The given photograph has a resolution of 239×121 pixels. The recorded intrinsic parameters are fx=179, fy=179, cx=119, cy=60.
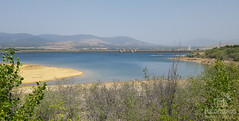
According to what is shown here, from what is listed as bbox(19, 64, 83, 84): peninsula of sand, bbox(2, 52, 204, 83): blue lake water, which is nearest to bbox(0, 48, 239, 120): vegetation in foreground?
bbox(2, 52, 204, 83): blue lake water

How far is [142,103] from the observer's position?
32.6 ft

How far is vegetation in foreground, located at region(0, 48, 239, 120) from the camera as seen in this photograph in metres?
5.70

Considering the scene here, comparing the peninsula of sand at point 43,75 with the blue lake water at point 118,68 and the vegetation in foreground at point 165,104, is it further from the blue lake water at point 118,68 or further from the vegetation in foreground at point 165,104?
the vegetation in foreground at point 165,104

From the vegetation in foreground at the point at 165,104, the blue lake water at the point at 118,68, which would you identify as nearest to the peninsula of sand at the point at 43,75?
the blue lake water at the point at 118,68

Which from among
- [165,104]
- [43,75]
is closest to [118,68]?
[43,75]

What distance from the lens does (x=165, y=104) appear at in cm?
812

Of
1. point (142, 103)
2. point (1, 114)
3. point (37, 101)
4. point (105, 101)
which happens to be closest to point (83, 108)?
point (105, 101)

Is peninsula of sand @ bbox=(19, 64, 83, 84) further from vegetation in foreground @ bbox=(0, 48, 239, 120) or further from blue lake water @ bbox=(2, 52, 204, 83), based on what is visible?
vegetation in foreground @ bbox=(0, 48, 239, 120)

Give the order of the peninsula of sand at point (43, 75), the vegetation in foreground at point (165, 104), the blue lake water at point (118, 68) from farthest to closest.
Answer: the blue lake water at point (118, 68), the peninsula of sand at point (43, 75), the vegetation in foreground at point (165, 104)

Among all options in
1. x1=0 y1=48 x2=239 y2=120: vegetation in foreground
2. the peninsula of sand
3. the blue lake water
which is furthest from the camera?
the blue lake water

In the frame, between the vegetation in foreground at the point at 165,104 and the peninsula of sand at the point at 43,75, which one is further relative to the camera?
the peninsula of sand at the point at 43,75

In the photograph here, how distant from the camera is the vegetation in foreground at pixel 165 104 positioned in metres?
5.70

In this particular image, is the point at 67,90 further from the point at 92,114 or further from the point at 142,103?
the point at 142,103

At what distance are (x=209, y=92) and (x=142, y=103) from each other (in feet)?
13.0
